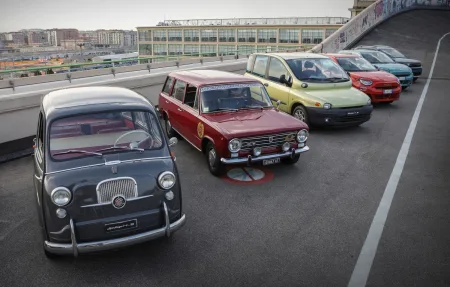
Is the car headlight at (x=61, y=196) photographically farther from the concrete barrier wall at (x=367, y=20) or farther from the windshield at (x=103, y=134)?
the concrete barrier wall at (x=367, y=20)

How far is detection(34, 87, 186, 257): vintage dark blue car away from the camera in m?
4.09

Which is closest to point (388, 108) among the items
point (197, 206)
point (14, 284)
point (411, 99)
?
point (411, 99)

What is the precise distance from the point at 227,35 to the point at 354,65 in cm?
9197

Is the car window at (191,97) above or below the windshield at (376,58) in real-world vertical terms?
below

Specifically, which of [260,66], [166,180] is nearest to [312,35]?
[260,66]

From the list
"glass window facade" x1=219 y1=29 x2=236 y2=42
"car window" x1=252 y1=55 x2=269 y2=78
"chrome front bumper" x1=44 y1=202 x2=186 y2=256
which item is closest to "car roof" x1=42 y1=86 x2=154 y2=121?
"chrome front bumper" x1=44 y1=202 x2=186 y2=256

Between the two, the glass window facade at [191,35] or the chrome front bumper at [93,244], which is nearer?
the chrome front bumper at [93,244]

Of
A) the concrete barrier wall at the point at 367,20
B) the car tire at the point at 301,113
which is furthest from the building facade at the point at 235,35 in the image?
the car tire at the point at 301,113

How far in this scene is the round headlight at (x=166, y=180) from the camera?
4.42 meters

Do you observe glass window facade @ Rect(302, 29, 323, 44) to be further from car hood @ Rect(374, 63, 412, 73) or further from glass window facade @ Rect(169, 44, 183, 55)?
car hood @ Rect(374, 63, 412, 73)

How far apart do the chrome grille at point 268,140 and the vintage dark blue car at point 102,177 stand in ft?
6.34

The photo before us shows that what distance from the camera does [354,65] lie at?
44.5 feet

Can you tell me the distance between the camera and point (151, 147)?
188 inches

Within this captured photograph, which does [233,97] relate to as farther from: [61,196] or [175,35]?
[175,35]
